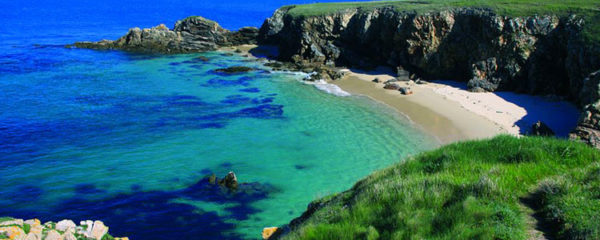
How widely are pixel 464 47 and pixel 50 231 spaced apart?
127 ft

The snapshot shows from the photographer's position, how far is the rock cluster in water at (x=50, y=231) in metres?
12.2

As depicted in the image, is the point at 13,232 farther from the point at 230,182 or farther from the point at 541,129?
the point at 541,129

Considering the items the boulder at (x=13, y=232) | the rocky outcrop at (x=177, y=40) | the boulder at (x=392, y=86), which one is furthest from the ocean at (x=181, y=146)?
the rocky outcrop at (x=177, y=40)

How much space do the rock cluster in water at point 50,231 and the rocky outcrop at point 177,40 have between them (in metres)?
57.7

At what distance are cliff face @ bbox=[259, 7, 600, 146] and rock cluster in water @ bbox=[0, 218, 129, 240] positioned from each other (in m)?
22.8

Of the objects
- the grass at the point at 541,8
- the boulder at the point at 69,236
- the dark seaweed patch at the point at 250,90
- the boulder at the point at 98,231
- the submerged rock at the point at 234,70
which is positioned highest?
the grass at the point at 541,8

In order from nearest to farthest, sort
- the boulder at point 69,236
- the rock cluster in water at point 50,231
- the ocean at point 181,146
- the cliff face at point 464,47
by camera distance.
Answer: the rock cluster in water at point 50,231, the boulder at point 69,236, the ocean at point 181,146, the cliff face at point 464,47

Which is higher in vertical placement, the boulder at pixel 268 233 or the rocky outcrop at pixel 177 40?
the rocky outcrop at pixel 177 40

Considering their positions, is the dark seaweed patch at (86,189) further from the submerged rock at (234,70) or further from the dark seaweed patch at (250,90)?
the submerged rock at (234,70)

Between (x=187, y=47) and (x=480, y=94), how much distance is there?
46.5m

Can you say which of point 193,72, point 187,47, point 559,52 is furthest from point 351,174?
point 187,47

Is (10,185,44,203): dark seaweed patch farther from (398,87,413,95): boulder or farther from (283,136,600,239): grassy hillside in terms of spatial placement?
(398,87,413,95): boulder

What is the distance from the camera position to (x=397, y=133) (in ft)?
97.0

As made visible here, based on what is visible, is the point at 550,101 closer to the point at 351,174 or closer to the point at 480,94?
the point at 480,94
